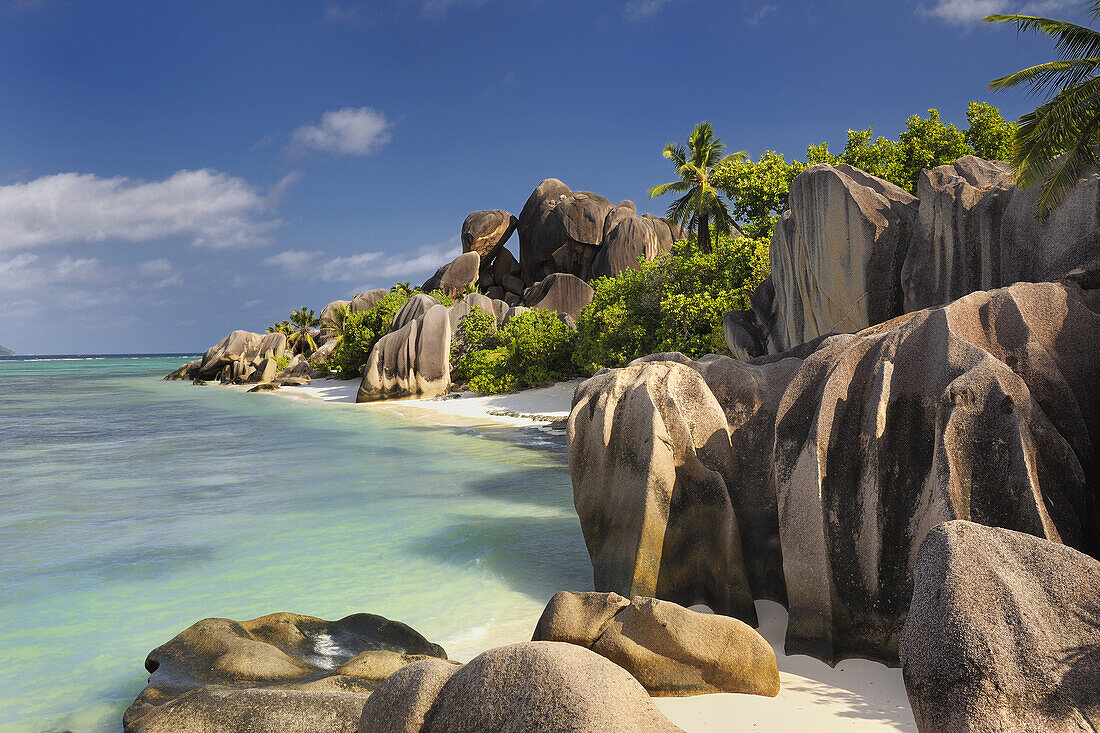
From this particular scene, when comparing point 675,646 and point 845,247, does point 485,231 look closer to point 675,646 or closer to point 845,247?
point 845,247

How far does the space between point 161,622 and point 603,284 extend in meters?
21.6

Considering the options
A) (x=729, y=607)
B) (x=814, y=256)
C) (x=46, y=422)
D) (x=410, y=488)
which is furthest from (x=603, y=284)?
(x=46, y=422)

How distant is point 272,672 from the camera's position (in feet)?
17.9

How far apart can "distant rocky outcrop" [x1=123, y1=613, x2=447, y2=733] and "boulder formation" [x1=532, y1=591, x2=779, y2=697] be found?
1.51 meters

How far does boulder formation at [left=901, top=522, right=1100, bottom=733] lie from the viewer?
3307 mm

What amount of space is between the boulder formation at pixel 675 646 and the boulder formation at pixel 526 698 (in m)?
1.96

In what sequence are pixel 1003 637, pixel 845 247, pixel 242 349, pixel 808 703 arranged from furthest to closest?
pixel 242 349 < pixel 845 247 < pixel 808 703 < pixel 1003 637

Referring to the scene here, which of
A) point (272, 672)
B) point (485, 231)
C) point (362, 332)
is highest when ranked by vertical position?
point (485, 231)

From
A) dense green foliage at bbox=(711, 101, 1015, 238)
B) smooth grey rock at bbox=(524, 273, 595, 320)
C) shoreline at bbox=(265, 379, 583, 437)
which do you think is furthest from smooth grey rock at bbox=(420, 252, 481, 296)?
dense green foliage at bbox=(711, 101, 1015, 238)

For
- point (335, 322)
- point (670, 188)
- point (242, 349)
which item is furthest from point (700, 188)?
point (242, 349)

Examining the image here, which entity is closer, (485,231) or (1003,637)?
(1003,637)

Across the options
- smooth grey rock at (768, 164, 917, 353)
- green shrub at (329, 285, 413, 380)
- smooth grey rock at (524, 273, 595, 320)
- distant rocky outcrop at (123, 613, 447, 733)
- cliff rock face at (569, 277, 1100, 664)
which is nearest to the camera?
distant rocky outcrop at (123, 613, 447, 733)

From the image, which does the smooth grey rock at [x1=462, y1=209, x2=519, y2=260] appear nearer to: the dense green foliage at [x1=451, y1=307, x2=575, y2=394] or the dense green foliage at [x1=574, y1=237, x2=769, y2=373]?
the dense green foliage at [x1=451, y1=307, x2=575, y2=394]

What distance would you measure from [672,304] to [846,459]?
1754cm
